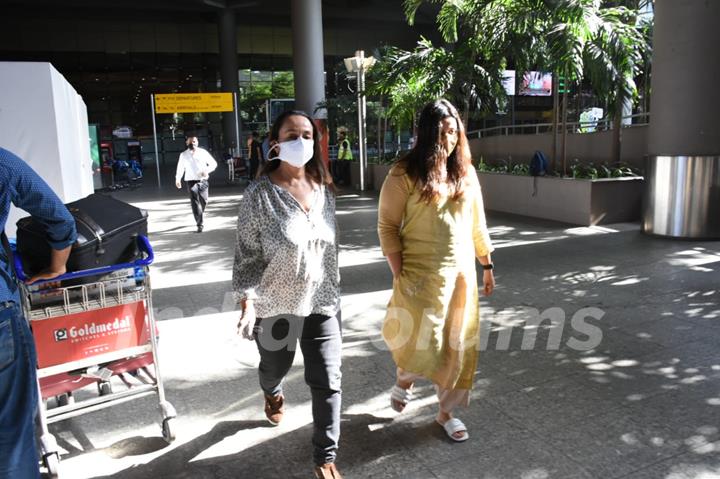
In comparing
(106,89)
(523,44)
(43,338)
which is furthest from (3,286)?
(106,89)

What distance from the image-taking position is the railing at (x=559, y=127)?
12875 millimetres

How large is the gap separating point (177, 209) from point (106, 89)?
25.1m

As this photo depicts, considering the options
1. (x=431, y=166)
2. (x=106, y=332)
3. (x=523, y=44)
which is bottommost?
(x=106, y=332)

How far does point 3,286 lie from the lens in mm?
2350

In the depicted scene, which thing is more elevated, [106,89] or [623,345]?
[106,89]

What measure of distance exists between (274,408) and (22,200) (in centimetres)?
186

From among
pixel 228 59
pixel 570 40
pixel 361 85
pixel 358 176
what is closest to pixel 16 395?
pixel 570 40

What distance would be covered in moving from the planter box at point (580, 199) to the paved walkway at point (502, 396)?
2.94 metres

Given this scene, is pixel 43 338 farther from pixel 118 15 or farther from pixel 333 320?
pixel 118 15

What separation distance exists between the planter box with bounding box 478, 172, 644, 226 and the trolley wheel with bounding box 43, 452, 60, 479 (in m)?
8.75

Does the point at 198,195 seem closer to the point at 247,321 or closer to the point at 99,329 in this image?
the point at 99,329

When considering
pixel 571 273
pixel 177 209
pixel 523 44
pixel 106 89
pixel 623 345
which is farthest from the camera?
pixel 106 89

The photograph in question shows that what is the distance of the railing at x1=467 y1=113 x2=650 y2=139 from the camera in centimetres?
1288

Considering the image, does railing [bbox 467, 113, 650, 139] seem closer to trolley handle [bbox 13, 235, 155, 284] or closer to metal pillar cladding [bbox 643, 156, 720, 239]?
metal pillar cladding [bbox 643, 156, 720, 239]
